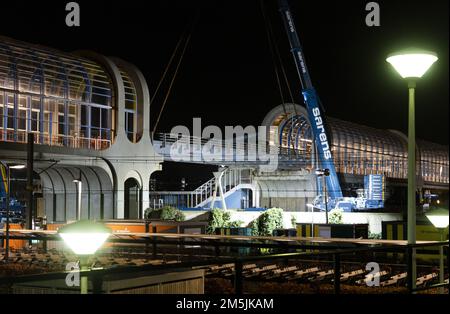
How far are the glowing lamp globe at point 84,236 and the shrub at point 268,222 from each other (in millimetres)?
37329

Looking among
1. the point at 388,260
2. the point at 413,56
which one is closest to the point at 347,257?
the point at 388,260

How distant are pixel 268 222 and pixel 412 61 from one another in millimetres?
33676

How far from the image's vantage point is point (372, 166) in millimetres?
88688

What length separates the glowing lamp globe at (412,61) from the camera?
36.4 ft

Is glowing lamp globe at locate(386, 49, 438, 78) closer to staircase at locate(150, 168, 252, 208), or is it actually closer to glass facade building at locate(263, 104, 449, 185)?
staircase at locate(150, 168, 252, 208)

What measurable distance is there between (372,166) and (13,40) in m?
54.5

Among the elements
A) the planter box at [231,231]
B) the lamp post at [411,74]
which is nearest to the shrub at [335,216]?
the planter box at [231,231]

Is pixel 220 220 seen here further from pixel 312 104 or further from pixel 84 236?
pixel 84 236

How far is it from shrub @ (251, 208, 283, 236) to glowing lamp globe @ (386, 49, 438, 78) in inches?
1312

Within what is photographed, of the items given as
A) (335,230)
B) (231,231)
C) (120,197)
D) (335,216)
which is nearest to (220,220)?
(231,231)

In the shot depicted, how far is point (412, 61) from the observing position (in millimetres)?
11234

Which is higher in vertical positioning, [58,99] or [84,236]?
[58,99]

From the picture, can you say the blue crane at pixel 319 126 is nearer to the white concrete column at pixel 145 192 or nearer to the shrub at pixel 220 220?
the shrub at pixel 220 220
